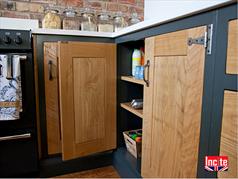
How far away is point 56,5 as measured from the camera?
66.6 inches

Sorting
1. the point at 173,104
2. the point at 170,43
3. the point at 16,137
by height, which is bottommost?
the point at 16,137

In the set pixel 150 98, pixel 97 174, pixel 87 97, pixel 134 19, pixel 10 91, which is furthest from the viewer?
pixel 134 19

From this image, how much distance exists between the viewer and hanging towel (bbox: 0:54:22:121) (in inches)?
43.3

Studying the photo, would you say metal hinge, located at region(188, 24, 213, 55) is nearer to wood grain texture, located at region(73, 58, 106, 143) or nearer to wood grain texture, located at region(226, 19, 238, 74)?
wood grain texture, located at region(226, 19, 238, 74)

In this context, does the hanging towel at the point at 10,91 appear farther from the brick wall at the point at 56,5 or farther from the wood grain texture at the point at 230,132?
the wood grain texture at the point at 230,132

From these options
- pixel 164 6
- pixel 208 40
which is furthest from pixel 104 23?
pixel 208 40

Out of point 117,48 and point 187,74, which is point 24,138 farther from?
point 187,74

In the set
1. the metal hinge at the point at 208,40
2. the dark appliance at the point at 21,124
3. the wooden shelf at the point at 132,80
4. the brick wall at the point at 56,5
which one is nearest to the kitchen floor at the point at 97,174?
the dark appliance at the point at 21,124

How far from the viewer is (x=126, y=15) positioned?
194cm

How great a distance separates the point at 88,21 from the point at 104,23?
0.19 m

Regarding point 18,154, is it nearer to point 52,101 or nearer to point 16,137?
point 16,137

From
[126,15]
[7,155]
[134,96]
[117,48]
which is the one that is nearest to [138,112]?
[134,96]

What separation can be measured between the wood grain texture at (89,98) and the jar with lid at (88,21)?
1.56ft

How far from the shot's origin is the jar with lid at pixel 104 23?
1694 mm
